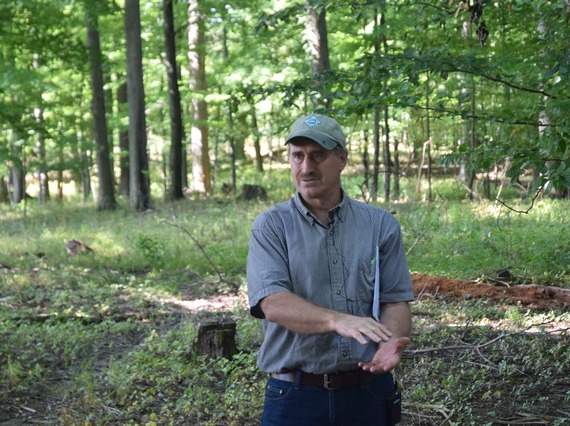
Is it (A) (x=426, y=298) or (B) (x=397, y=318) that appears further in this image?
(A) (x=426, y=298)

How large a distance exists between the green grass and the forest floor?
0.02 meters

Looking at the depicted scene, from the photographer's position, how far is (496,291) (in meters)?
8.48

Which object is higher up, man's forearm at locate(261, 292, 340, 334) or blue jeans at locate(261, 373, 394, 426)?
man's forearm at locate(261, 292, 340, 334)

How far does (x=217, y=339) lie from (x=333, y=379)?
4.03m

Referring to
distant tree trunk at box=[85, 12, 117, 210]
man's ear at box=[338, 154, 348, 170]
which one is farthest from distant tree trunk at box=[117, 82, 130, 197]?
man's ear at box=[338, 154, 348, 170]

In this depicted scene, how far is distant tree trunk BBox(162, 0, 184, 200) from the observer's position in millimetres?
22516

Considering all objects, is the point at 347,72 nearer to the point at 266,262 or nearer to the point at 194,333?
the point at 194,333

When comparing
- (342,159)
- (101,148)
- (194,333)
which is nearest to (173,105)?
(101,148)

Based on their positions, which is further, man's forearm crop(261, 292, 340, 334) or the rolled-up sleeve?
the rolled-up sleeve

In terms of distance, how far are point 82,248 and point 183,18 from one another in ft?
44.5

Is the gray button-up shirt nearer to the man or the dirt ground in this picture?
the man

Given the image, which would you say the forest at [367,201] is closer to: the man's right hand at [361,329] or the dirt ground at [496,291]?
the dirt ground at [496,291]

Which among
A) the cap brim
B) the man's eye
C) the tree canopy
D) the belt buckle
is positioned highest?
the tree canopy

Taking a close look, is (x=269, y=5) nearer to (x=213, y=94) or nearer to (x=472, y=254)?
(x=213, y=94)
